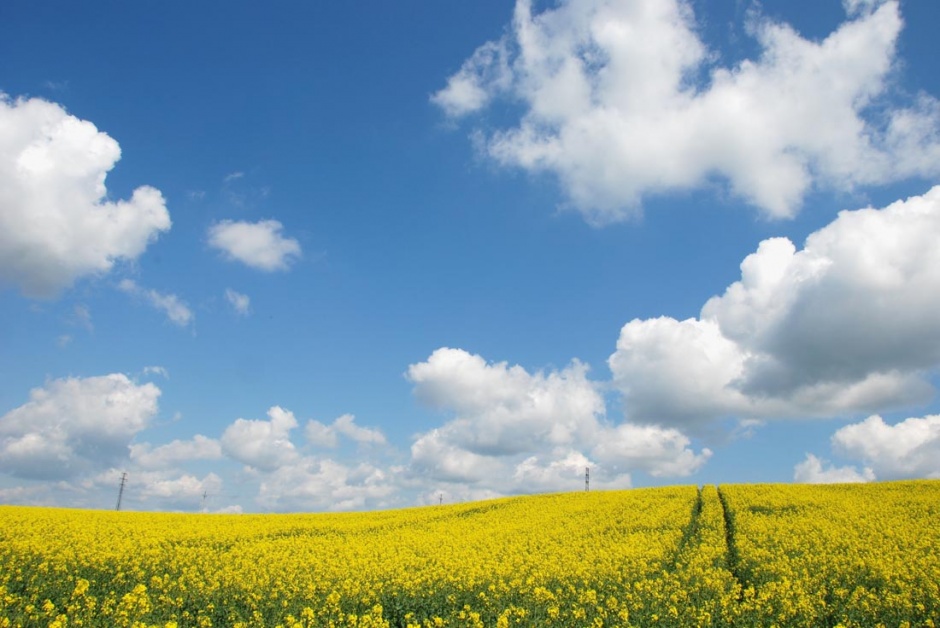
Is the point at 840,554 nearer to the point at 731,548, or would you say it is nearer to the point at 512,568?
the point at 731,548

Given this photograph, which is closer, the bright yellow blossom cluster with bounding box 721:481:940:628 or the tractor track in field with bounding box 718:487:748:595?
the bright yellow blossom cluster with bounding box 721:481:940:628

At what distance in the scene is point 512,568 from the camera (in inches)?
793

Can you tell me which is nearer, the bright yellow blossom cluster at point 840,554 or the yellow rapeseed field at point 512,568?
the yellow rapeseed field at point 512,568

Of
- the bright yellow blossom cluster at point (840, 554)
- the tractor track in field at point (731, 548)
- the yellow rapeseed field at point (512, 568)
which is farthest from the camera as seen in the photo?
the tractor track in field at point (731, 548)

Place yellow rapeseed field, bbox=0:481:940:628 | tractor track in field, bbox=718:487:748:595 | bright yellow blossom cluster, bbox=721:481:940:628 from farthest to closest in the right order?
tractor track in field, bbox=718:487:748:595 → bright yellow blossom cluster, bbox=721:481:940:628 → yellow rapeseed field, bbox=0:481:940:628

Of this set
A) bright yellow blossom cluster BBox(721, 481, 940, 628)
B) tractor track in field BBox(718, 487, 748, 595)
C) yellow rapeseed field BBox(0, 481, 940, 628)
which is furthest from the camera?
tractor track in field BBox(718, 487, 748, 595)

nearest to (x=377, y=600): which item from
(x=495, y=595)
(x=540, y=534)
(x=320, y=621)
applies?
(x=320, y=621)

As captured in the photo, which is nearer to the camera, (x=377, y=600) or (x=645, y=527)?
(x=377, y=600)

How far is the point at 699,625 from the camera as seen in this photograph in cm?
1360

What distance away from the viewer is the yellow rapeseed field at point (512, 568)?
14812 mm

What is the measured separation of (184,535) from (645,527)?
22.4 meters

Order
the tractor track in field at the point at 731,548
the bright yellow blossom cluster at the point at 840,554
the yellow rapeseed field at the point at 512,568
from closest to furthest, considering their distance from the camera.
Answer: the yellow rapeseed field at the point at 512,568
the bright yellow blossom cluster at the point at 840,554
the tractor track in field at the point at 731,548

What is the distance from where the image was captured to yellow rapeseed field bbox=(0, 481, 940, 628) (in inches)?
583

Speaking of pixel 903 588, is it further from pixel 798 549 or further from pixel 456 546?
pixel 456 546
